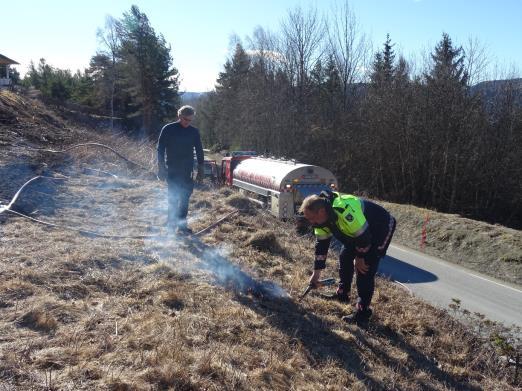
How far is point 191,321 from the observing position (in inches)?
178

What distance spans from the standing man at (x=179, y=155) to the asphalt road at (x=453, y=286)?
16.3 feet

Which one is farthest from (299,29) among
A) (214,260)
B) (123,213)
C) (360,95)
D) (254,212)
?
(214,260)

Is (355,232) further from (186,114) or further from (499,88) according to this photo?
(499,88)

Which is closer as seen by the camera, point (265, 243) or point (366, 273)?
point (366, 273)

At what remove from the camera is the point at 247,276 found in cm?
652

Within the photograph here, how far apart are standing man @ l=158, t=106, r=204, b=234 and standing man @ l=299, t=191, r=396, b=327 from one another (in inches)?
114

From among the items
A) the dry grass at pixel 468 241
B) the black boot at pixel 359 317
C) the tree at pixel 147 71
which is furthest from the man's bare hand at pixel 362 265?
the tree at pixel 147 71

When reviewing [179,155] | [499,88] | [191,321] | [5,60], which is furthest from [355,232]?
[5,60]

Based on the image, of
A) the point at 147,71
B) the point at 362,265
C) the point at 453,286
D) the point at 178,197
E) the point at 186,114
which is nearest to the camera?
the point at 362,265

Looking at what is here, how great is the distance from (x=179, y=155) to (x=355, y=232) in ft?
11.7

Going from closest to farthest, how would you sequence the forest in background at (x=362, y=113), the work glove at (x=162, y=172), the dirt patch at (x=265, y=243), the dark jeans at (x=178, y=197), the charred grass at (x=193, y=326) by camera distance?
1. the charred grass at (x=193, y=326)
2. the work glove at (x=162, y=172)
3. the dark jeans at (x=178, y=197)
4. the dirt patch at (x=265, y=243)
5. the forest in background at (x=362, y=113)

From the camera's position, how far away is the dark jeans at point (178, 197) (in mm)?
7605

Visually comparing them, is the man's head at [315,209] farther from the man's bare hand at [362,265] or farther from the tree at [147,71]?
the tree at [147,71]

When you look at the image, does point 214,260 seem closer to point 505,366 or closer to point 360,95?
point 505,366
